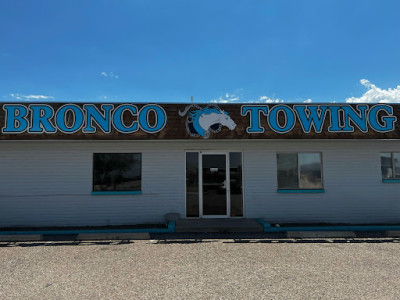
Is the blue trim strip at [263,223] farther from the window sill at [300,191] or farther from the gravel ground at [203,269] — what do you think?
the window sill at [300,191]

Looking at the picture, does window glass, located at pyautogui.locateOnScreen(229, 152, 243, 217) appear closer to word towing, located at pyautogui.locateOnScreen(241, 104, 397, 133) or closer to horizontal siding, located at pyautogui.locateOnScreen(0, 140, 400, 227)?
horizontal siding, located at pyautogui.locateOnScreen(0, 140, 400, 227)

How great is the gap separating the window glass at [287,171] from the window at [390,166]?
120 inches

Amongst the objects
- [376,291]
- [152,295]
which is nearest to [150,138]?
[152,295]

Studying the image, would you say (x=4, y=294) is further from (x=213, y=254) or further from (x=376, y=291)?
(x=376, y=291)

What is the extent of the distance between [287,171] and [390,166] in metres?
3.62

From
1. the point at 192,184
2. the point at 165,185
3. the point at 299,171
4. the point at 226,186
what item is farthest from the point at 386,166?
the point at 165,185

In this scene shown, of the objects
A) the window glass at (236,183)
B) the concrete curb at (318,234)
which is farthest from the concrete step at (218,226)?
the concrete curb at (318,234)

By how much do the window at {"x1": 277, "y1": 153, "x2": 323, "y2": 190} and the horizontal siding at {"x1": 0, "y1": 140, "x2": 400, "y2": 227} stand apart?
0.78 ft

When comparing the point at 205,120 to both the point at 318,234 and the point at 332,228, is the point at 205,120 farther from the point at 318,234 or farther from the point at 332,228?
the point at 332,228

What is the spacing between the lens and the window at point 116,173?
9.64m

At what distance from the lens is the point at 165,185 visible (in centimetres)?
963

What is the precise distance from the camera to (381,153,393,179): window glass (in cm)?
1006

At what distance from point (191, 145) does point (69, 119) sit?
3876 mm

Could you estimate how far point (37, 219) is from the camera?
30.7 feet
